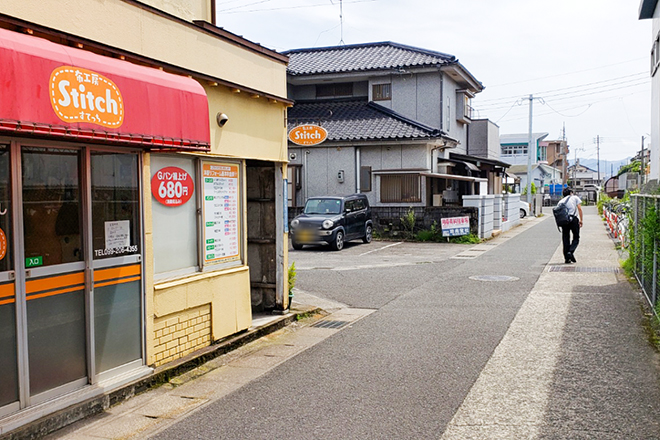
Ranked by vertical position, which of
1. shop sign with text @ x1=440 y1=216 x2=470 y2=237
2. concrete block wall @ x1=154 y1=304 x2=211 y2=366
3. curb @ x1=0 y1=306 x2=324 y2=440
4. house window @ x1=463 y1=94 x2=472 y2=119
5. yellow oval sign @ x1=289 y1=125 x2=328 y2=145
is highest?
house window @ x1=463 y1=94 x2=472 y2=119

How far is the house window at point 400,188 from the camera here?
82.8ft

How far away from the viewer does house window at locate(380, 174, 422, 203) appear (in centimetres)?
2523

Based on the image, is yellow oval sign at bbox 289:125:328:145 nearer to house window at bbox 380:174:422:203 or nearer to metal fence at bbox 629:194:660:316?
house window at bbox 380:174:422:203

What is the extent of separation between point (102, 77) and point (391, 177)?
68.8 ft

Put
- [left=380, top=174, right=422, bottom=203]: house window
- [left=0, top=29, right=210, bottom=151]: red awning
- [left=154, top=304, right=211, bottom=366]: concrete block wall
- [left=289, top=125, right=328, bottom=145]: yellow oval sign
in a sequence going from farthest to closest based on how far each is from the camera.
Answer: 1. [left=380, top=174, right=422, bottom=203]: house window
2. [left=289, top=125, right=328, bottom=145]: yellow oval sign
3. [left=154, top=304, right=211, bottom=366]: concrete block wall
4. [left=0, top=29, right=210, bottom=151]: red awning

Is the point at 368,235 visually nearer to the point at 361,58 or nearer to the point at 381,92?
the point at 381,92

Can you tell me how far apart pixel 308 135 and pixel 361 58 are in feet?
26.2

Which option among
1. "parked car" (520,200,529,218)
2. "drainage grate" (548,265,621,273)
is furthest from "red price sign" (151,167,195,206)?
"parked car" (520,200,529,218)

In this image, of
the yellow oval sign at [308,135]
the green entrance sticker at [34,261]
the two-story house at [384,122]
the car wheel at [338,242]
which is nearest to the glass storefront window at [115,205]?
the green entrance sticker at [34,261]

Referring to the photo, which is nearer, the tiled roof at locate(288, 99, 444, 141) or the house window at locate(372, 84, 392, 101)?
the tiled roof at locate(288, 99, 444, 141)

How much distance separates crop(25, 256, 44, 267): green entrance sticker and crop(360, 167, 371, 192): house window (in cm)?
2108

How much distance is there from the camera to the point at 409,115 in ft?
93.8

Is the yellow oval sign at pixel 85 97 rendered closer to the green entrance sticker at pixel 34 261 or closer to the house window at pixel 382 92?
the green entrance sticker at pixel 34 261

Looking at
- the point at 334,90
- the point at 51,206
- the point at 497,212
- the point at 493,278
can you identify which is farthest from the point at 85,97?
the point at 334,90
